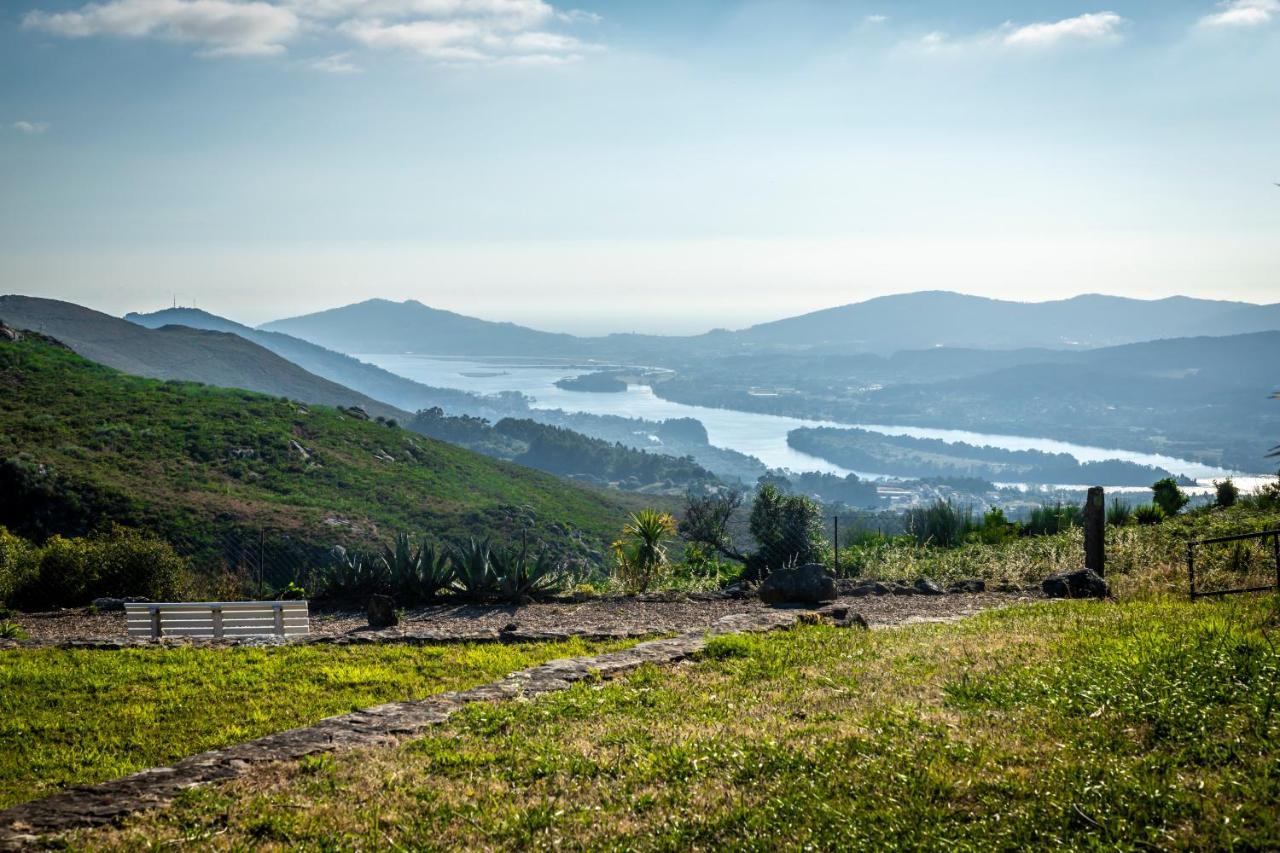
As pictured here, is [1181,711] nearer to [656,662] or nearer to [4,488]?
[656,662]

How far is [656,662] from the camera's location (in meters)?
8.02

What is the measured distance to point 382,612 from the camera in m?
10.5

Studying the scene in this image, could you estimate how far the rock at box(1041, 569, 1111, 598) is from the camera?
11242mm

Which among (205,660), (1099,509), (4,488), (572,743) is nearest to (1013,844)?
(572,743)

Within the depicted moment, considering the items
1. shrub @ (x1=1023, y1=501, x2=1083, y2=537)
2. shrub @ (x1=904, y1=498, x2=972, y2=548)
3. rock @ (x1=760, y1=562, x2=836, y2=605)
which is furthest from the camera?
shrub @ (x1=904, y1=498, x2=972, y2=548)

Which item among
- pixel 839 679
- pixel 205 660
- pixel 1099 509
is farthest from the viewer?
pixel 1099 509

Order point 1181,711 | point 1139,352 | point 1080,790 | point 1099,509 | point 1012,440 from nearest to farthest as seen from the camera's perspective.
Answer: point 1080,790, point 1181,711, point 1099,509, point 1012,440, point 1139,352

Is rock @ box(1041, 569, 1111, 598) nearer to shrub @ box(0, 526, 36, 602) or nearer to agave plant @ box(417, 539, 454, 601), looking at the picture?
agave plant @ box(417, 539, 454, 601)

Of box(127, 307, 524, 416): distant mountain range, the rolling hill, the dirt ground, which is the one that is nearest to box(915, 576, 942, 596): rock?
the dirt ground

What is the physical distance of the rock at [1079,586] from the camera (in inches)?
443

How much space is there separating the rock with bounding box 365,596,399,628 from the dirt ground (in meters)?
0.16

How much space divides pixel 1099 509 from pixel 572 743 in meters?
9.25

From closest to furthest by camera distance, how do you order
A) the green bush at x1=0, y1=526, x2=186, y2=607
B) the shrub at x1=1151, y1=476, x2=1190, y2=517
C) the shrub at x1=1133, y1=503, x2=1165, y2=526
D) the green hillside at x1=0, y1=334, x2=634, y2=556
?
the green bush at x1=0, y1=526, x2=186, y2=607 → the shrub at x1=1133, y1=503, x2=1165, y2=526 → the shrub at x1=1151, y1=476, x2=1190, y2=517 → the green hillside at x1=0, y1=334, x2=634, y2=556

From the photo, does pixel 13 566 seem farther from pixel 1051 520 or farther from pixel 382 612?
pixel 1051 520
